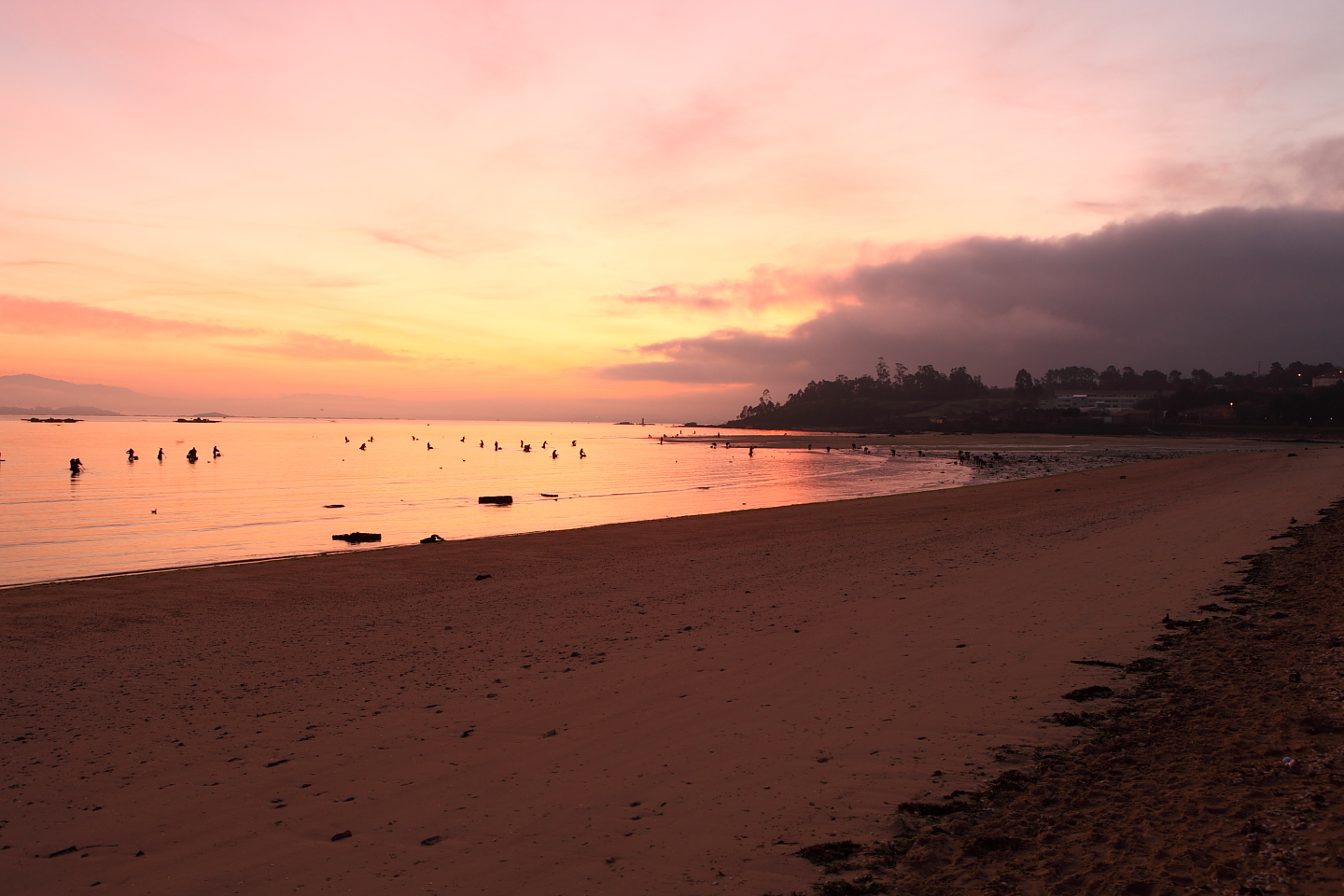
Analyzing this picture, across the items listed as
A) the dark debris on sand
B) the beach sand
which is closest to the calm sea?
the beach sand

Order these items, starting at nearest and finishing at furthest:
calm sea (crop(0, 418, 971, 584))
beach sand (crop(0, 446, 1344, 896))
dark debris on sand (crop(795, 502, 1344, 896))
Answer: dark debris on sand (crop(795, 502, 1344, 896))
beach sand (crop(0, 446, 1344, 896))
calm sea (crop(0, 418, 971, 584))

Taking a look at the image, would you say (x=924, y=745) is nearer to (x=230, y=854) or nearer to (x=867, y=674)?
(x=867, y=674)

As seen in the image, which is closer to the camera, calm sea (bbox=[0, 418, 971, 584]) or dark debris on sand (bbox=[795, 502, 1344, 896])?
dark debris on sand (bbox=[795, 502, 1344, 896])

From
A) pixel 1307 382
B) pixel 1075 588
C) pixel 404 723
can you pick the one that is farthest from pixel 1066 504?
pixel 1307 382

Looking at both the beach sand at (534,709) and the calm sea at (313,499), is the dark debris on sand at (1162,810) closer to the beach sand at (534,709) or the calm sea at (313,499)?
the beach sand at (534,709)

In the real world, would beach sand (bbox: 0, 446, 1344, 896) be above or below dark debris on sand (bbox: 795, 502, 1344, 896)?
below

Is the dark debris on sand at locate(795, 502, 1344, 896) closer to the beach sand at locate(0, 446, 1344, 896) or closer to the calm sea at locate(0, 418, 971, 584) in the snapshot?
the beach sand at locate(0, 446, 1344, 896)

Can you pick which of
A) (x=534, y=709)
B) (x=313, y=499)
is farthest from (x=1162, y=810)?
(x=313, y=499)

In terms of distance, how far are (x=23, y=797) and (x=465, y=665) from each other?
4.15 m

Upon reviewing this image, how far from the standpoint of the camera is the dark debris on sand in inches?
159

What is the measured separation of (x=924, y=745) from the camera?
6082 millimetres

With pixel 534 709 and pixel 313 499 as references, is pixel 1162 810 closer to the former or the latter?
pixel 534 709

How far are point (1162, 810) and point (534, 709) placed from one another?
5.31m

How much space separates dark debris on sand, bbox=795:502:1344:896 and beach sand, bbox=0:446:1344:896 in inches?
13.8
